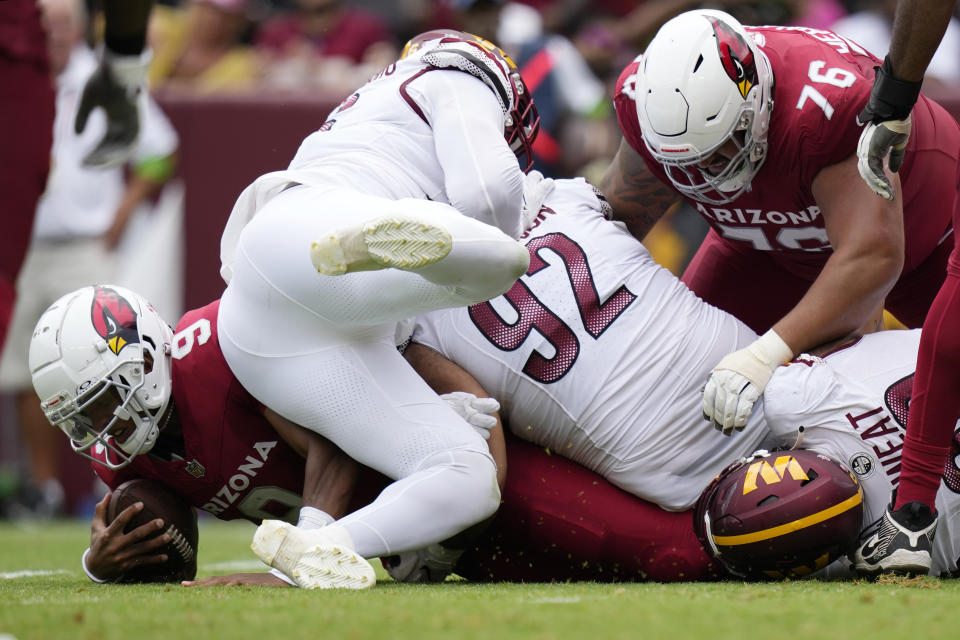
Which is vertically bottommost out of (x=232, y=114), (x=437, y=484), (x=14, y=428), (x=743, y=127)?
(x=14, y=428)

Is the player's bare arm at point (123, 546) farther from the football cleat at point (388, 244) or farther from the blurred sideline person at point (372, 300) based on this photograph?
the football cleat at point (388, 244)

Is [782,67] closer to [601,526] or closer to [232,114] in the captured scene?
[601,526]

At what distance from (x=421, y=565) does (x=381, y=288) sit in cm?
78

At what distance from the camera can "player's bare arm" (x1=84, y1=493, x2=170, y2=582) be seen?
3.26 meters

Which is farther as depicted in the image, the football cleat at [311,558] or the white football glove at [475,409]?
the white football glove at [475,409]

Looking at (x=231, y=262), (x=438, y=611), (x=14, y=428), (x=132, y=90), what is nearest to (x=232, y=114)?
(x=14, y=428)

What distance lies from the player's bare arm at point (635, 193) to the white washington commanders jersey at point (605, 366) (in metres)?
0.50

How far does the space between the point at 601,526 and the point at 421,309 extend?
0.74 meters

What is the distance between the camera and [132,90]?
4.16m

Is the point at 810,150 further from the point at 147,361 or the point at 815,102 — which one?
the point at 147,361

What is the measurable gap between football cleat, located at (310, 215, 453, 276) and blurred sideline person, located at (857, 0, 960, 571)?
1059 millimetres

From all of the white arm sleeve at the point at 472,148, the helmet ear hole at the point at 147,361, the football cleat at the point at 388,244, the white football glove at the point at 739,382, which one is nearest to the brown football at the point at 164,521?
the helmet ear hole at the point at 147,361

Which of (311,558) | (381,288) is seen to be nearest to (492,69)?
(381,288)

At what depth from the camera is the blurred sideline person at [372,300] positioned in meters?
2.93
